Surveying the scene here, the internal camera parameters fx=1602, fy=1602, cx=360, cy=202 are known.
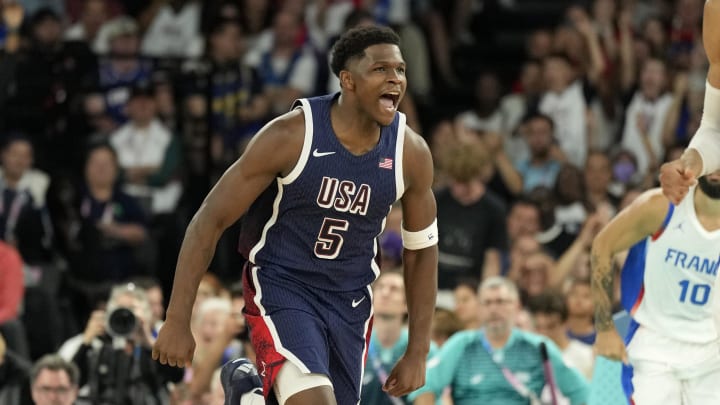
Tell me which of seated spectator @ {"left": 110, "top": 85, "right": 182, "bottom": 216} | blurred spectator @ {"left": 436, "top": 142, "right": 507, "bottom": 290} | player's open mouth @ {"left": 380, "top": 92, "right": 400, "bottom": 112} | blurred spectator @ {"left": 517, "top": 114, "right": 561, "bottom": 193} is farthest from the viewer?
blurred spectator @ {"left": 517, "top": 114, "right": 561, "bottom": 193}

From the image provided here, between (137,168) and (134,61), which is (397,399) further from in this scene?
(134,61)

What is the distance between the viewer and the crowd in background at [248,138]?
1077 centimetres

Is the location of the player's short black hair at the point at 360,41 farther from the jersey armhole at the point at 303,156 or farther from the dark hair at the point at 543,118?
the dark hair at the point at 543,118

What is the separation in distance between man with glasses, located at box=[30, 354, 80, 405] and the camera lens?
0.36 meters

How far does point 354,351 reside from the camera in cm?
638

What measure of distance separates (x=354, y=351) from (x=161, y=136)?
623 centimetres

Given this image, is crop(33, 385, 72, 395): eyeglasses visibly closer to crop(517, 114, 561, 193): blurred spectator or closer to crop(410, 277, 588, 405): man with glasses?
crop(410, 277, 588, 405): man with glasses

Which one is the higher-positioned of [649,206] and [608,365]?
[649,206]

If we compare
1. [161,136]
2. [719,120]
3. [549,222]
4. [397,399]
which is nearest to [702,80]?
[549,222]

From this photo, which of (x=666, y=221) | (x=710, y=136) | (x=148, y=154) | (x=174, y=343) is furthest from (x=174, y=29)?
(x=174, y=343)

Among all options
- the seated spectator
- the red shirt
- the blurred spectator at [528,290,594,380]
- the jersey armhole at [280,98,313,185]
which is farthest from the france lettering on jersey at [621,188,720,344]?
the seated spectator

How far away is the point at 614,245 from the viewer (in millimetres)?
7535

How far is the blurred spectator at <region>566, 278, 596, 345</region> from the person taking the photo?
10.3 meters

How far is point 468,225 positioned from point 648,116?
2454 mm
